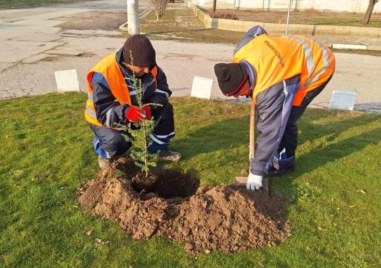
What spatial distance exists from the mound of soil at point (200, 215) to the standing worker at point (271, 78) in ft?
1.23

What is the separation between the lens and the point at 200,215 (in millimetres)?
3098

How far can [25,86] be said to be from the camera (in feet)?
24.3

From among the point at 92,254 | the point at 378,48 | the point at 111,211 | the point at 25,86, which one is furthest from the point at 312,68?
the point at 378,48

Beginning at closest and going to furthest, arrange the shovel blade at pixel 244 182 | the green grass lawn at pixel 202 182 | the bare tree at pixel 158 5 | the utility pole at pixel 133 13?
the green grass lawn at pixel 202 182 < the shovel blade at pixel 244 182 < the utility pole at pixel 133 13 < the bare tree at pixel 158 5

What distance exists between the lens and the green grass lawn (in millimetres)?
2895

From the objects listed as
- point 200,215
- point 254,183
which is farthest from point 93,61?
point 200,215

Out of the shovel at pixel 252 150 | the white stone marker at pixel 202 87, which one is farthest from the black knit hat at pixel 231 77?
the white stone marker at pixel 202 87

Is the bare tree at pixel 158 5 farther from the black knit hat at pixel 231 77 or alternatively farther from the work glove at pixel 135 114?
the black knit hat at pixel 231 77

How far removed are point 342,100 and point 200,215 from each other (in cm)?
424

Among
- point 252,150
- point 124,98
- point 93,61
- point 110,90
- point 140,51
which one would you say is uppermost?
point 140,51

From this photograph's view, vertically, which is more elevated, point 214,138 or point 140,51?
point 140,51

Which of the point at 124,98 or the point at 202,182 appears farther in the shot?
the point at 202,182

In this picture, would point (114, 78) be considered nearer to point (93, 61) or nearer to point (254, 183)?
point (254, 183)

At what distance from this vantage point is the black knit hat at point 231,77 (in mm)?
3107
